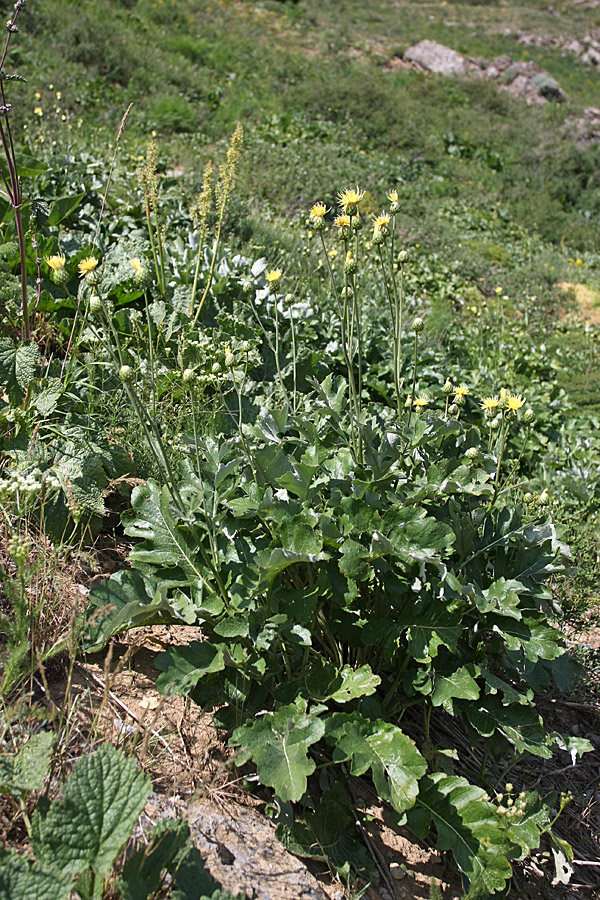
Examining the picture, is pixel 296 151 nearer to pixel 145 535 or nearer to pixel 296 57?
pixel 296 57

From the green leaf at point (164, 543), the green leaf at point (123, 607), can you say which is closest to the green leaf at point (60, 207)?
the green leaf at point (164, 543)

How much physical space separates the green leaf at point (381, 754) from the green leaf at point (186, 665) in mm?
319

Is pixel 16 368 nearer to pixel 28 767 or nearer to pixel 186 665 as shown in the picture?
pixel 186 665

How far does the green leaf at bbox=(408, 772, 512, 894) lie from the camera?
156 centimetres

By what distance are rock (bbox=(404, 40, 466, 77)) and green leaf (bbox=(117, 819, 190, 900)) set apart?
68.4ft

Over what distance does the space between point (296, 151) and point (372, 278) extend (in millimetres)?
5240

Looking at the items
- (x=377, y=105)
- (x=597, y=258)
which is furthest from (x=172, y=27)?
(x=597, y=258)

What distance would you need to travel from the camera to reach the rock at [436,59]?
1869cm

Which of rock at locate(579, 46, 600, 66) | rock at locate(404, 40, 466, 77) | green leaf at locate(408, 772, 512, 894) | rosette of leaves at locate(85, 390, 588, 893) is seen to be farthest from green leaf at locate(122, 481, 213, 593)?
rock at locate(579, 46, 600, 66)

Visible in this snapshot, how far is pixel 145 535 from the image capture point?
1.82m

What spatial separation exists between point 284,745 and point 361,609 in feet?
1.65

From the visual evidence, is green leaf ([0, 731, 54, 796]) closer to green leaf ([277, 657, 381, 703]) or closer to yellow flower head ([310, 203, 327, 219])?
green leaf ([277, 657, 381, 703])

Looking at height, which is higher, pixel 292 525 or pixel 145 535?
pixel 292 525

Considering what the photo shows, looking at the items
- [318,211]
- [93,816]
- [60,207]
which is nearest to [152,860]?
[93,816]
